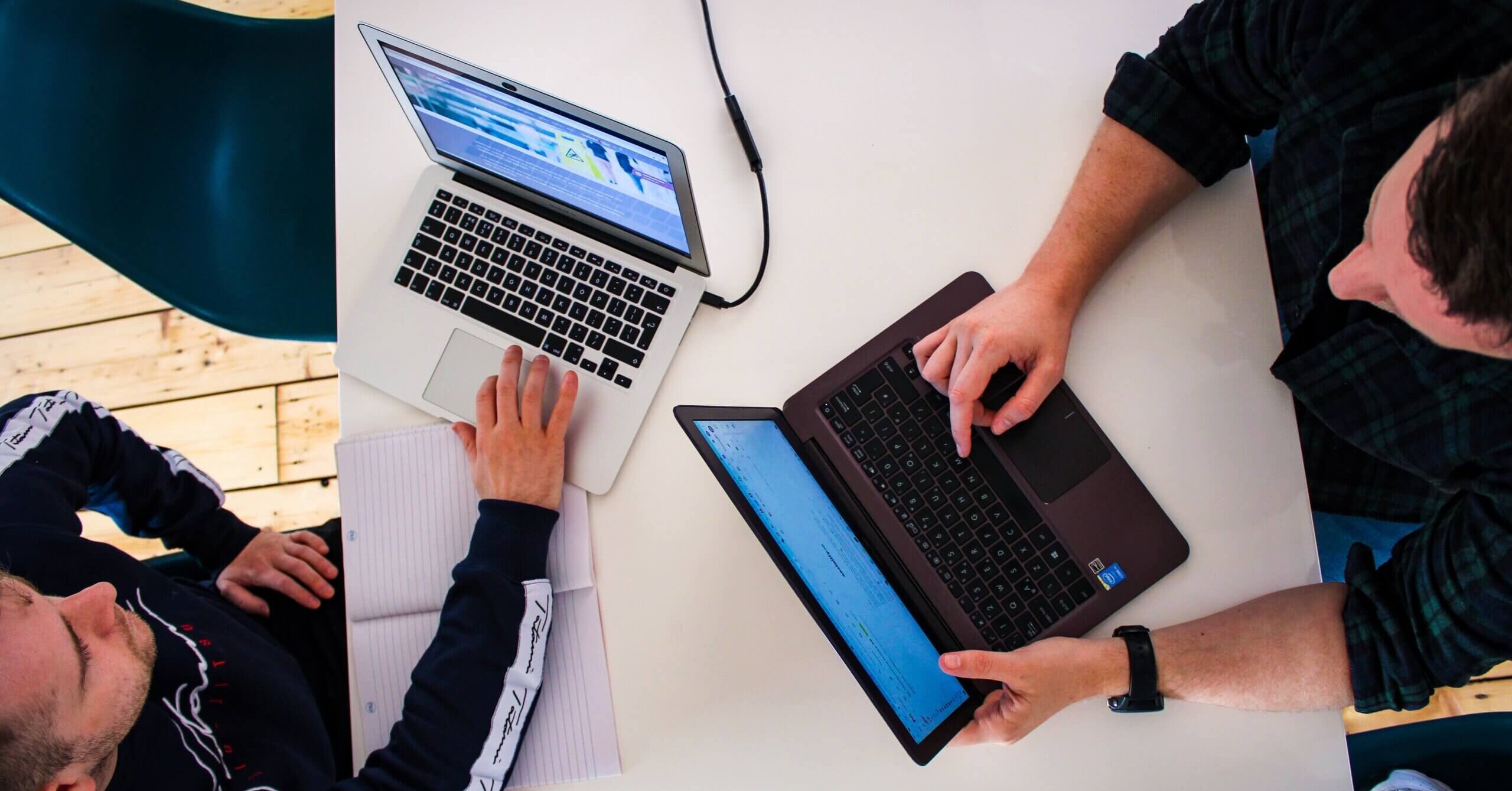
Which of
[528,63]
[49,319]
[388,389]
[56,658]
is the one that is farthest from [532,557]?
[49,319]

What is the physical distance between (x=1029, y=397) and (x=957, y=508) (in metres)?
0.13

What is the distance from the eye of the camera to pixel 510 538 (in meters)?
0.89

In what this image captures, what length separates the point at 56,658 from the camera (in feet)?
2.58

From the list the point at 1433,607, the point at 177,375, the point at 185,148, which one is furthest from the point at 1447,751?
the point at 177,375

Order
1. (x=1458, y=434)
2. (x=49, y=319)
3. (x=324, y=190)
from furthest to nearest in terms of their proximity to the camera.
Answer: (x=49, y=319) < (x=324, y=190) < (x=1458, y=434)

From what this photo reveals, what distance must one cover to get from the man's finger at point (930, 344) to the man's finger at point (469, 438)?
1.59 feet

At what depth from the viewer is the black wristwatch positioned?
2.69ft

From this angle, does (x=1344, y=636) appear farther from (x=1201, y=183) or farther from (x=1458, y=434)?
(x=1201, y=183)

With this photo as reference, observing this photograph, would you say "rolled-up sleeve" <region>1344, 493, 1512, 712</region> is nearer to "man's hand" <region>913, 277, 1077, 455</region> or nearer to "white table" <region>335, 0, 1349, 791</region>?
"white table" <region>335, 0, 1349, 791</region>

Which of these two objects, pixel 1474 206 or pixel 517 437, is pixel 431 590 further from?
pixel 1474 206

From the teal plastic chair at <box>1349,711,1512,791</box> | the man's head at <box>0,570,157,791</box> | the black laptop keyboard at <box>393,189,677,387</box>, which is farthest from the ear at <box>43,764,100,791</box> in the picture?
the teal plastic chair at <box>1349,711,1512,791</box>

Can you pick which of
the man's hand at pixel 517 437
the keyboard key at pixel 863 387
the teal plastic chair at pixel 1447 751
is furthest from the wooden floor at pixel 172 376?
the teal plastic chair at pixel 1447 751

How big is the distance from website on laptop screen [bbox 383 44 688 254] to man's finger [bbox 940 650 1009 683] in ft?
1.59

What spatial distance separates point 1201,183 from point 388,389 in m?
0.92
